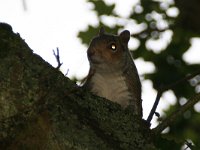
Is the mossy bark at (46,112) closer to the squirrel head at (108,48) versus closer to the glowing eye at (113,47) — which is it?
the squirrel head at (108,48)

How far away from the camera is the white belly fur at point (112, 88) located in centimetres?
482

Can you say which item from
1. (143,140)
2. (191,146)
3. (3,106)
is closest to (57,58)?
(3,106)

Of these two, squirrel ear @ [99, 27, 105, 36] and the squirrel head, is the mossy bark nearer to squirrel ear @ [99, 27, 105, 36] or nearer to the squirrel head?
the squirrel head

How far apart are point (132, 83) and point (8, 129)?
2.79 m

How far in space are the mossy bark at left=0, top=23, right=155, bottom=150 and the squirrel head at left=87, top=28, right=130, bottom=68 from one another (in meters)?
2.39

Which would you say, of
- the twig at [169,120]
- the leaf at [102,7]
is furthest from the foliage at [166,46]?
the twig at [169,120]

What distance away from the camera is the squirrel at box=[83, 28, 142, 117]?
4852 mm

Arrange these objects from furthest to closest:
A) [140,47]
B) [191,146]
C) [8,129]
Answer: [140,47] < [191,146] < [8,129]

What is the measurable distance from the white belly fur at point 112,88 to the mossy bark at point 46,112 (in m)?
1.99

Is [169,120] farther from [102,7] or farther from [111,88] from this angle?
[102,7]

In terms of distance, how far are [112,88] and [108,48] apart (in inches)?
24.5

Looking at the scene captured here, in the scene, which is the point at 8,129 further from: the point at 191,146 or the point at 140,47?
the point at 140,47

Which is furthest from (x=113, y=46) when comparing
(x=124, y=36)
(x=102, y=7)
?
(x=102, y=7)

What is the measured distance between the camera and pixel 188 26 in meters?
5.35
